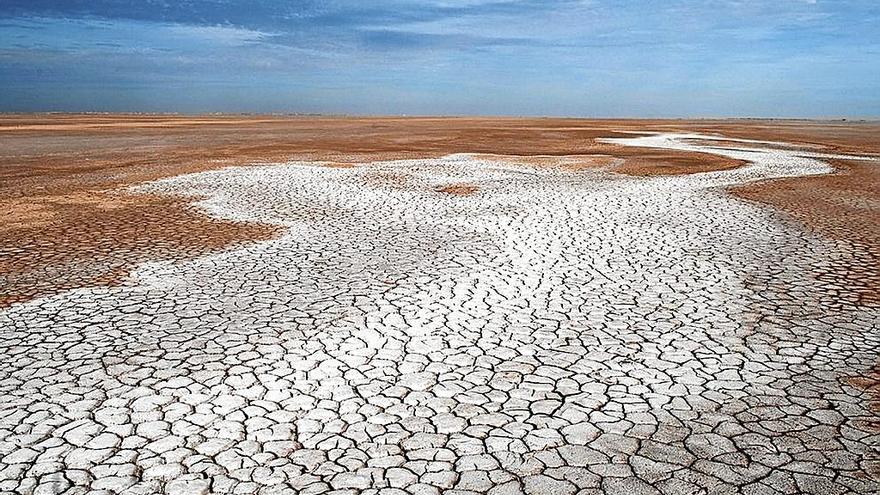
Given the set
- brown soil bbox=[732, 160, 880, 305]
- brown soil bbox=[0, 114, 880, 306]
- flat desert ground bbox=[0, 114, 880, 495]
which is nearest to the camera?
flat desert ground bbox=[0, 114, 880, 495]

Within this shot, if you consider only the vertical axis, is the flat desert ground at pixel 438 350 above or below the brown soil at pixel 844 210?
below

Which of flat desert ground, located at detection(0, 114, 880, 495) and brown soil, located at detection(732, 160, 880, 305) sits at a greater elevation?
brown soil, located at detection(732, 160, 880, 305)

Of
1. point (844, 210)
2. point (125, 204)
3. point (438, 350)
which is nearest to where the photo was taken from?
point (438, 350)

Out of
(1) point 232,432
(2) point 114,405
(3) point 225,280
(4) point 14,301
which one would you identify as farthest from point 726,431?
(4) point 14,301

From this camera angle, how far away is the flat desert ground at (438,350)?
190 inches

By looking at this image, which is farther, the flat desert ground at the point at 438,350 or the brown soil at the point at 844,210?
the brown soil at the point at 844,210

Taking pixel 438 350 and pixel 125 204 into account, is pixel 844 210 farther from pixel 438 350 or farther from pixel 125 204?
pixel 125 204

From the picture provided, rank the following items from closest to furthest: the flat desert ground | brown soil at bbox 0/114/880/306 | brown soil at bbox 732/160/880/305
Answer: the flat desert ground
brown soil at bbox 732/160/880/305
brown soil at bbox 0/114/880/306

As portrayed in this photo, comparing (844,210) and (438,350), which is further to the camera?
(844,210)

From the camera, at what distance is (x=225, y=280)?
9.79 metres

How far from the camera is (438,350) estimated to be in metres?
7.06

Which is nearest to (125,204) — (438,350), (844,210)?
(438,350)

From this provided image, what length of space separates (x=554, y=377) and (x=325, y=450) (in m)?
2.38

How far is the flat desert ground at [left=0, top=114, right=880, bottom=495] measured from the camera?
4.82 metres
